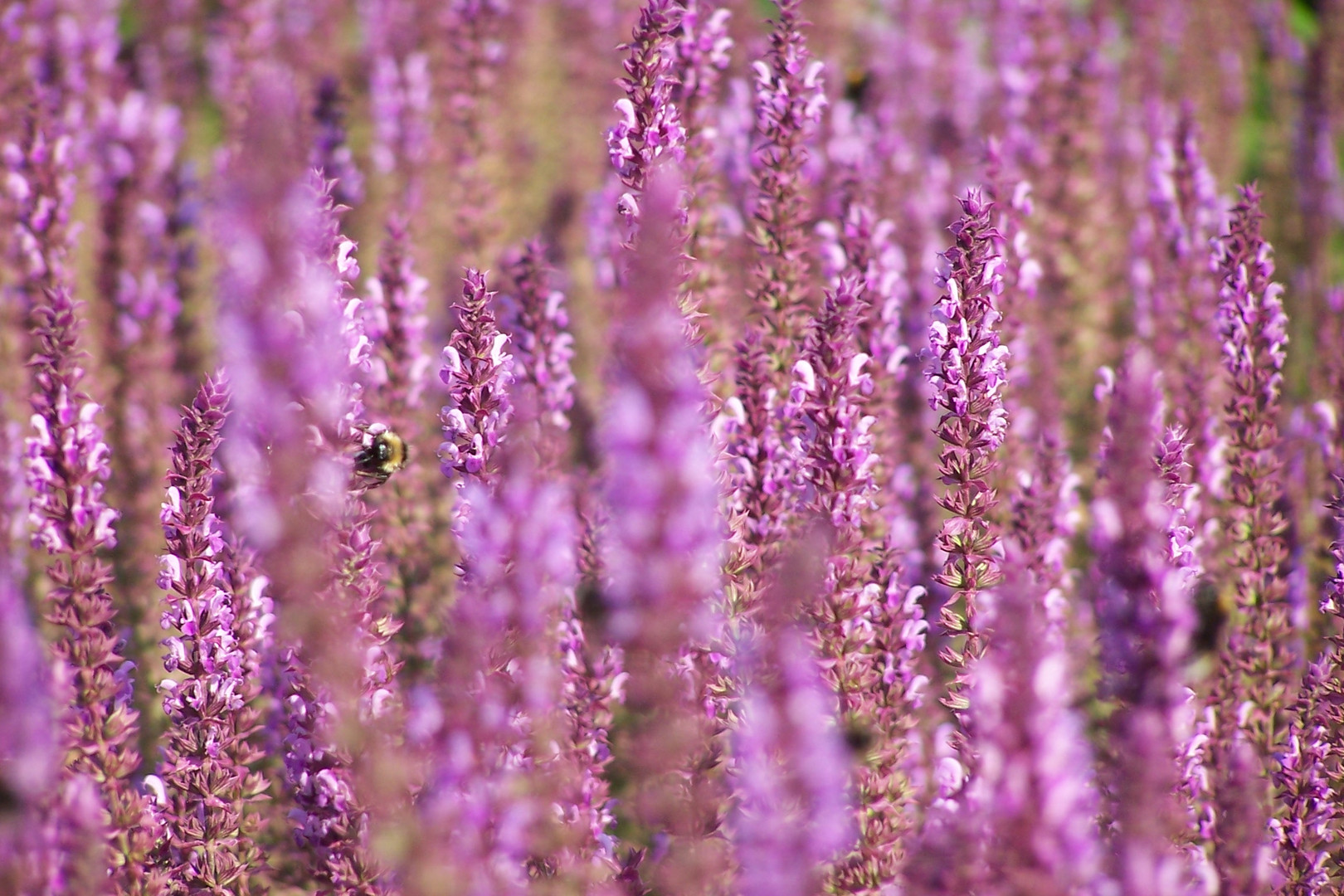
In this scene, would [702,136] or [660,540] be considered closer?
[660,540]

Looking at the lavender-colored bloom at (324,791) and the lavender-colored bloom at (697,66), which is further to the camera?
the lavender-colored bloom at (697,66)

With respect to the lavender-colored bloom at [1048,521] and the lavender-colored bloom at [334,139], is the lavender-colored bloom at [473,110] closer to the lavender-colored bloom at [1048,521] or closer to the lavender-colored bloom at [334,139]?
the lavender-colored bloom at [334,139]

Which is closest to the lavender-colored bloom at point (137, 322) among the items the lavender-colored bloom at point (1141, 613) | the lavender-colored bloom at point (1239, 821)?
the lavender-colored bloom at point (1141, 613)

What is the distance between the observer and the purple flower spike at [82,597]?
9.04ft

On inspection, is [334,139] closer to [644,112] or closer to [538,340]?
[538,340]

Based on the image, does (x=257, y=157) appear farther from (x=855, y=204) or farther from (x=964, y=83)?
(x=964, y=83)

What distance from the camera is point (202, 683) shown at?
2.73 meters

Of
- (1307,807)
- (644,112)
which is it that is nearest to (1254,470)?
(1307,807)

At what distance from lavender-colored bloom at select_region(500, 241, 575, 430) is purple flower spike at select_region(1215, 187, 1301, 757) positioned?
Answer: 2.19m

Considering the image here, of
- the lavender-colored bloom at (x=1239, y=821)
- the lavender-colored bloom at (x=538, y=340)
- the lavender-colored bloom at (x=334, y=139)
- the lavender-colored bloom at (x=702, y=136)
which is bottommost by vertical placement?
the lavender-colored bloom at (x=1239, y=821)

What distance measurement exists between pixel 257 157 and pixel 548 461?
1667 millimetres

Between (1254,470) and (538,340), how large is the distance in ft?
7.84

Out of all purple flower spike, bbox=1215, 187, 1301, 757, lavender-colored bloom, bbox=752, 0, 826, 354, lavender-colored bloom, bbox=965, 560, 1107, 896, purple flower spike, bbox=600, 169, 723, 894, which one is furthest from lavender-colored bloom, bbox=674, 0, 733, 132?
lavender-colored bloom, bbox=965, 560, 1107, 896

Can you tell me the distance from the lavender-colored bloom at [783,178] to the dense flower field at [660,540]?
14 mm
